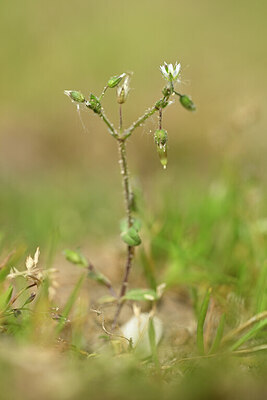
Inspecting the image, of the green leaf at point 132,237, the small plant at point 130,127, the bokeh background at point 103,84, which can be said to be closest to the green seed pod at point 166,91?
the small plant at point 130,127

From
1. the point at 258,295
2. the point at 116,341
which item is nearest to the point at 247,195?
the point at 258,295

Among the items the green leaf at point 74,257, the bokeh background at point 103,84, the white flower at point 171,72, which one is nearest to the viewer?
the white flower at point 171,72

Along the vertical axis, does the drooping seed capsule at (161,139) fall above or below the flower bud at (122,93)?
below

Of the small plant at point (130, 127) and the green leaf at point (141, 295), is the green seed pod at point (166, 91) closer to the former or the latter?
the small plant at point (130, 127)

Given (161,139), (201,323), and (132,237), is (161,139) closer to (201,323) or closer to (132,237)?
(132,237)

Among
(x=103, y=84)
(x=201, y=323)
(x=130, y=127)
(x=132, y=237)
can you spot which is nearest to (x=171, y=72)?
(x=130, y=127)

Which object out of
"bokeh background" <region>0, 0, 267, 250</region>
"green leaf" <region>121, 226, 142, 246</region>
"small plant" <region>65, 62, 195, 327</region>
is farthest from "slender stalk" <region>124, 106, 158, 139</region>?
"bokeh background" <region>0, 0, 267, 250</region>

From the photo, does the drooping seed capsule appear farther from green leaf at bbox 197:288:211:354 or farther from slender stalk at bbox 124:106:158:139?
green leaf at bbox 197:288:211:354

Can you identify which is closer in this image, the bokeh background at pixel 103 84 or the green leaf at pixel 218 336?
the green leaf at pixel 218 336

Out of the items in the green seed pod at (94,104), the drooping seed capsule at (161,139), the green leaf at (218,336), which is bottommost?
the green leaf at (218,336)
